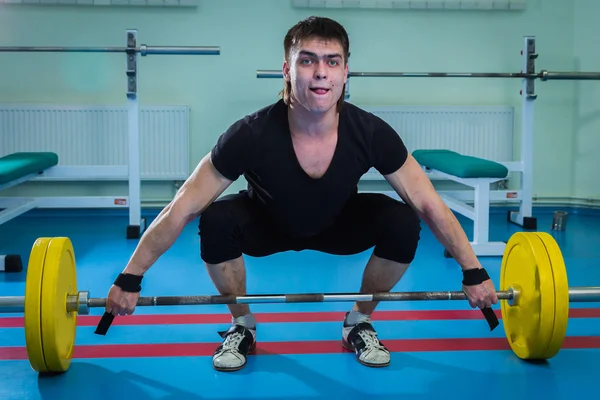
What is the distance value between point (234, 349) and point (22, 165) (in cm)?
198

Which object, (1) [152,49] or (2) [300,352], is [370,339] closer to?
(2) [300,352]

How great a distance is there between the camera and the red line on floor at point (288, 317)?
2.47m

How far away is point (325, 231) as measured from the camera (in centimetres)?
210

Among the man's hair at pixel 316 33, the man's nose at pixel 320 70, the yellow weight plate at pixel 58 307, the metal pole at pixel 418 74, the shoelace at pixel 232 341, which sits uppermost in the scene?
the metal pole at pixel 418 74

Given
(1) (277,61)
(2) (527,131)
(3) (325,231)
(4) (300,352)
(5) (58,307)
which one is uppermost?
(1) (277,61)

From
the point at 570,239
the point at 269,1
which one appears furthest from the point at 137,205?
the point at 570,239

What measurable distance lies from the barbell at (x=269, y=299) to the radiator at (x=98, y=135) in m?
2.81

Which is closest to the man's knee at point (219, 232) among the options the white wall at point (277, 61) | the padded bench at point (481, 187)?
the padded bench at point (481, 187)

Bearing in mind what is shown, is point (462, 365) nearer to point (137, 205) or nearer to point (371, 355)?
point (371, 355)

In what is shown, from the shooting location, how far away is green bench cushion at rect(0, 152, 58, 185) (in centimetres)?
328

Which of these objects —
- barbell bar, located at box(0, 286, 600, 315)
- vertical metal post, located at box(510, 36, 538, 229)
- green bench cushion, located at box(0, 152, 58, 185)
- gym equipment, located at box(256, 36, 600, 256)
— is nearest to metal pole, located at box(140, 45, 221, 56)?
gym equipment, located at box(256, 36, 600, 256)

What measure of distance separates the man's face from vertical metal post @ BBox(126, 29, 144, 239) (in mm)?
2274

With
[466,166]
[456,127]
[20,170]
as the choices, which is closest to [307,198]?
[466,166]

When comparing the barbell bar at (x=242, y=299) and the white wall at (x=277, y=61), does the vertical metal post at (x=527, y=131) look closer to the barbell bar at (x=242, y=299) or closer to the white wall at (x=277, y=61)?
the white wall at (x=277, y=61)
